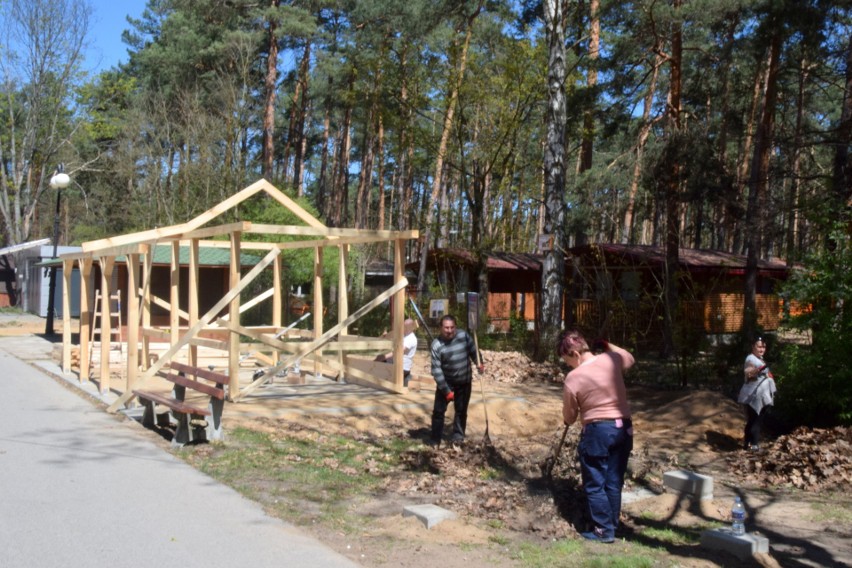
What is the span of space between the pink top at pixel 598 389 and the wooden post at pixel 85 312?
9.20 m

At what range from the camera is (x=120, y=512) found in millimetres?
6324

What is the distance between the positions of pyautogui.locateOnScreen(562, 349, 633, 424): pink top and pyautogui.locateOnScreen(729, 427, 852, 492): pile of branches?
2.97m

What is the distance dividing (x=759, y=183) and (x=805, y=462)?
33.2 feet

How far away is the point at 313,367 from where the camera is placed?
15.8 m

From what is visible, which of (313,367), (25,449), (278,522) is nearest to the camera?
(278,522)

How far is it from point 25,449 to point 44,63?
3761 centimetres

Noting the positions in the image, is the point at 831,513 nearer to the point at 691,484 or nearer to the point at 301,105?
the point at 691,484

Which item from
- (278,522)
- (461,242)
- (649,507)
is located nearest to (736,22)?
(649,507)

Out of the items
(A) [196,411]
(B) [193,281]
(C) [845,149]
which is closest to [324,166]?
(C) [845,149]

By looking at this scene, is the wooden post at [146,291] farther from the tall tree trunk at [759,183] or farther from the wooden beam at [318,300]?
the tall tree trunk at [759,183]

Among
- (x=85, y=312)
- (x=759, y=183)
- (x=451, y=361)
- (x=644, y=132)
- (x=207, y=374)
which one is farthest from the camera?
(x=644, y=132)

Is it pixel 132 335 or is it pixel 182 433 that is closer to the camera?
pixel 182 433

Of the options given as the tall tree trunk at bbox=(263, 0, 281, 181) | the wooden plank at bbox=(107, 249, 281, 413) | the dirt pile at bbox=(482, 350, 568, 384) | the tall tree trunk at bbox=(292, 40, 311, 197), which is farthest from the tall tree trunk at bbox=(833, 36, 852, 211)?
the tall tree trunk at bbox=(292, 40, 311, 197)

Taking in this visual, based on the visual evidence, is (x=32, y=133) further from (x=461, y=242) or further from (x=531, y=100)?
(x=531, y=100)
